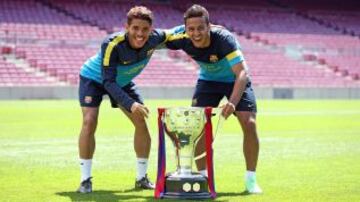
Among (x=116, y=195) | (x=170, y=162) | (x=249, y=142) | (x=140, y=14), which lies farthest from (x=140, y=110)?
(x=170, y=162)

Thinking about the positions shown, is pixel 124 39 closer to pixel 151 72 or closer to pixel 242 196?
pixel 242 196

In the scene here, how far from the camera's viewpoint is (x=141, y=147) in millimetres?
8148

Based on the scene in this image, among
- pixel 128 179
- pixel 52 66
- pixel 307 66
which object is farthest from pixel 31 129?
pixel 307 66

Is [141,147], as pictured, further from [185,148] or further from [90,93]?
[185,148]

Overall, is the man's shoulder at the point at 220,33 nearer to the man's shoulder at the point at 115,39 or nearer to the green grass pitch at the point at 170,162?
the man's shoulder at the point at 115,39

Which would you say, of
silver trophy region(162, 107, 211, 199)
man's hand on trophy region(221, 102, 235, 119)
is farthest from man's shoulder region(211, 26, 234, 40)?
silver trophy region(162, 107, 211, 199)

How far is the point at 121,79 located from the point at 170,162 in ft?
9.87

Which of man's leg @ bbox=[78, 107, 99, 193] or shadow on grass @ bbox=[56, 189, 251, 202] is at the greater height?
man's leg @ bbox=[78, 107, 99, 193]

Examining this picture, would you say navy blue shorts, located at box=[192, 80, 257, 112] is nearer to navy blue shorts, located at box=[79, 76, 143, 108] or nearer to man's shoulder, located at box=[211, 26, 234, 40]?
man's shoulder, located at box=[211, 26, 234, 40]

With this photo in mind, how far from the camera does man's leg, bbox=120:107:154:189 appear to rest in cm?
795

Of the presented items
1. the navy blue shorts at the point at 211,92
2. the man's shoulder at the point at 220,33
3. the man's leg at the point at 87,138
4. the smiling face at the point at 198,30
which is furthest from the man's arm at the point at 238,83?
the man's leg at the point at 87,138

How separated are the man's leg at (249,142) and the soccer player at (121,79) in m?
1.05

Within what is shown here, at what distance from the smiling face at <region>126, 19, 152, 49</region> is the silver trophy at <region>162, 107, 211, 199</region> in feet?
2.63

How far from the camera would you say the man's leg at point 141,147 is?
7.95 metres
